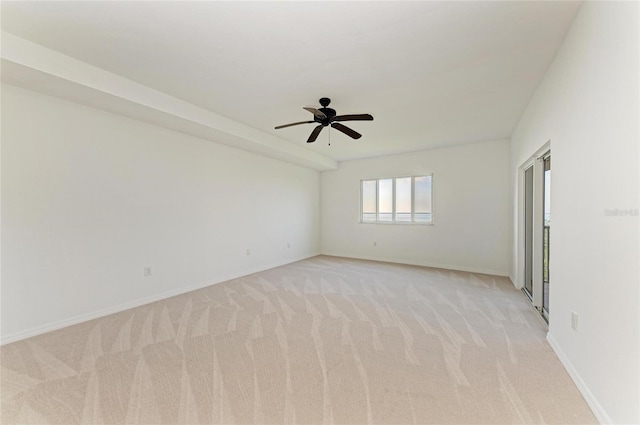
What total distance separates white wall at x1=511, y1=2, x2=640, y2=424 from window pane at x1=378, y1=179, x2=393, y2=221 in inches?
160

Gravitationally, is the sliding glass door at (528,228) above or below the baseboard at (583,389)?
above

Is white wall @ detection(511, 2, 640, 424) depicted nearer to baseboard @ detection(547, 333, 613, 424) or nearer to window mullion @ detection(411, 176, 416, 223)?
baseboard @ detection(547, 333, 613, 424)

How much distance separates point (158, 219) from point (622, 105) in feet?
15.3

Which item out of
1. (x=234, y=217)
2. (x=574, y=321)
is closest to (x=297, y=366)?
(x=574, y=321)

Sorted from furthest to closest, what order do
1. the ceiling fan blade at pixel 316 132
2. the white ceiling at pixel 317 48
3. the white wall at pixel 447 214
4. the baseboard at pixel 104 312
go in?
the white wall at pixel 447 214 < the ceiling fan blade at pixel 316 132 < the baseboard at pixel 104 312 < the white ceiling at pixel 317 48

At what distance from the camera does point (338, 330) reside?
2785 millimetres

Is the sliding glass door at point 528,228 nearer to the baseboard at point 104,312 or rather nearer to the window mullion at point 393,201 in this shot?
the window mullion at point 393,201

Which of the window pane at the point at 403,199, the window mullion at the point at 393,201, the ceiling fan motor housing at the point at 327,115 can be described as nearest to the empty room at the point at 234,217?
the ceiling fan motor housing at the point at 327,115

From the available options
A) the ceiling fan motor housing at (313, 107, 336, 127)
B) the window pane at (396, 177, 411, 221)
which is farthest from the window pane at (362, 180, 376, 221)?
the ceiling fan motor housing at (313, 107, 336, 127)

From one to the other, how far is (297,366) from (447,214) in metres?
4.69

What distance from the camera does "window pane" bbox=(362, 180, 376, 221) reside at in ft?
22.1

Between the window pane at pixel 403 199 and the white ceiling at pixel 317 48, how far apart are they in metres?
2.68

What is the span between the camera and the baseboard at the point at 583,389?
1535mm

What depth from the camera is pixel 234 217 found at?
196 inches
